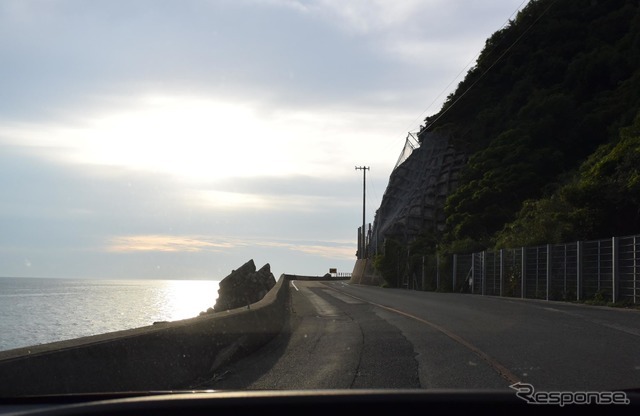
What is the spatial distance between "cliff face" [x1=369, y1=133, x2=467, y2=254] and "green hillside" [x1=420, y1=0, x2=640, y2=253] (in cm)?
218

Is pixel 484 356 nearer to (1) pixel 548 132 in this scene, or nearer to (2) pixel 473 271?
(2) pixel 473 271

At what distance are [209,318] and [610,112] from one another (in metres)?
48.7

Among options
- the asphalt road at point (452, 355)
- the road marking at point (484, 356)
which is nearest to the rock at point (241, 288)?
the asphalt road at point (452, 355)

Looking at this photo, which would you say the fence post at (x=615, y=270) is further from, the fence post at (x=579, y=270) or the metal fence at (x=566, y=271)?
the fence post at (x=579, y=270)

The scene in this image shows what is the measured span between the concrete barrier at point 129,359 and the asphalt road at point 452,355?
15.2 inches

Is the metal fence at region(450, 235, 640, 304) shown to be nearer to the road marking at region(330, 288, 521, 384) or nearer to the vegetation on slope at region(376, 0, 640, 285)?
the vegetation on slope at region(376, 0, 640, 285)

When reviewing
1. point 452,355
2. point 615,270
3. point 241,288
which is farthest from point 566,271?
point 452,355

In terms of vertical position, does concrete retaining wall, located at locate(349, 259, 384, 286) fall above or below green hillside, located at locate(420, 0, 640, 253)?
below

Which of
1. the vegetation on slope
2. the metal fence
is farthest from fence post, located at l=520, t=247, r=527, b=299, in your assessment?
the vegetation on slope

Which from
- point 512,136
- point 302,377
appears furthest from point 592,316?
point 512,136

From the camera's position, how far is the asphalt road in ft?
27.9

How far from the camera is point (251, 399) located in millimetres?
2547

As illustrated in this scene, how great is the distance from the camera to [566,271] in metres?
29.2

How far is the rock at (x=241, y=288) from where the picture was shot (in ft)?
132
